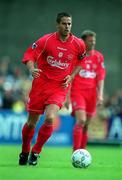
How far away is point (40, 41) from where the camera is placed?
11.4 m

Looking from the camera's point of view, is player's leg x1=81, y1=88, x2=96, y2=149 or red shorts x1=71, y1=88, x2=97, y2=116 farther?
player's leg x1=81, y1=88, x2=96, y2=149

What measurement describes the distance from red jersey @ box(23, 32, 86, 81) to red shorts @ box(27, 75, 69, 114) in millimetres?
109

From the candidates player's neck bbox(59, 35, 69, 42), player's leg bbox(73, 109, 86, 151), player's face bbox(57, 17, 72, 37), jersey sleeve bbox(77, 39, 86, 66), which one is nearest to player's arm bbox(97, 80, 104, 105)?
player's leg bbox(73, 109, 86, 151)

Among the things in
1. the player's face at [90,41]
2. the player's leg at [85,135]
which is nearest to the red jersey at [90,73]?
the player's face at [90,41]

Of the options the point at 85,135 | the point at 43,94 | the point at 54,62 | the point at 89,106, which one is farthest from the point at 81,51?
the point at 85,135

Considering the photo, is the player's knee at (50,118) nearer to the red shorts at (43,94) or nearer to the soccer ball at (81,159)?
the red shorts at (43,94)

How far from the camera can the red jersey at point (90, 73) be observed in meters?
14.8

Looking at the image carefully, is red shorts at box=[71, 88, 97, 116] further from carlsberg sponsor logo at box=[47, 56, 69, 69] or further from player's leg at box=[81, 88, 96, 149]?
carlsberg sponsor logo at box=[47, 56, 69, 69]

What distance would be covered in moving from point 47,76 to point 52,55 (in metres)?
0.35

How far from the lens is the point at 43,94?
1141 cm

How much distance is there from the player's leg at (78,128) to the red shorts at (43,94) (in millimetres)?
2280

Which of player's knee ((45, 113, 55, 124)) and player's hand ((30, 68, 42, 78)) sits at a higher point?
player's hand ((30, 68, 42, 78))

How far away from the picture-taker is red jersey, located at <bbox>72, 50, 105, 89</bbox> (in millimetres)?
14828

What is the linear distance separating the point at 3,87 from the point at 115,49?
26.5 ft
